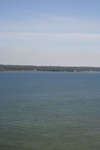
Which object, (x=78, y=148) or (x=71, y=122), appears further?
(x=71, y=122)

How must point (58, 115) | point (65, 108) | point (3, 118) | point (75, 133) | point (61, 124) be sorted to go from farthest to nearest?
point (65, 108) → point (58, 115) → point (3, 118) → point (61, 124) → point (75, 133)

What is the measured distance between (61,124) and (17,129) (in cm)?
450

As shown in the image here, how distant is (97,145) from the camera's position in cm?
2203

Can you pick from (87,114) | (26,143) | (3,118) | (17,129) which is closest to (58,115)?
(87,114)

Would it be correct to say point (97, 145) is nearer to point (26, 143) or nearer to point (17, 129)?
point (26, 143)

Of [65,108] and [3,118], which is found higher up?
[3,118]

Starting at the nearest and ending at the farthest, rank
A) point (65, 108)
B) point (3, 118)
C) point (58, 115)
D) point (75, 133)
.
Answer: point (75, 133) → point (3, 118) → point (58, 115) → point (65, 108)

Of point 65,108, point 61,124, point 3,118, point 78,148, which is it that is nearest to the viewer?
point 78,148

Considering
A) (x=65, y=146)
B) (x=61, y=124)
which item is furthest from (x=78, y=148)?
(x=61, y=124)

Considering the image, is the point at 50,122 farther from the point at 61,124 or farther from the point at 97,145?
the point at 97,145

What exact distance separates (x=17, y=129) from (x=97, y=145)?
726cm

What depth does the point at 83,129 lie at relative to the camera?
87.9ft

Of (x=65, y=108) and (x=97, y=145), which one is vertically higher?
(x=97, y=145)

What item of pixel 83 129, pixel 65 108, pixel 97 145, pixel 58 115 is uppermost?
pixel 97 145
